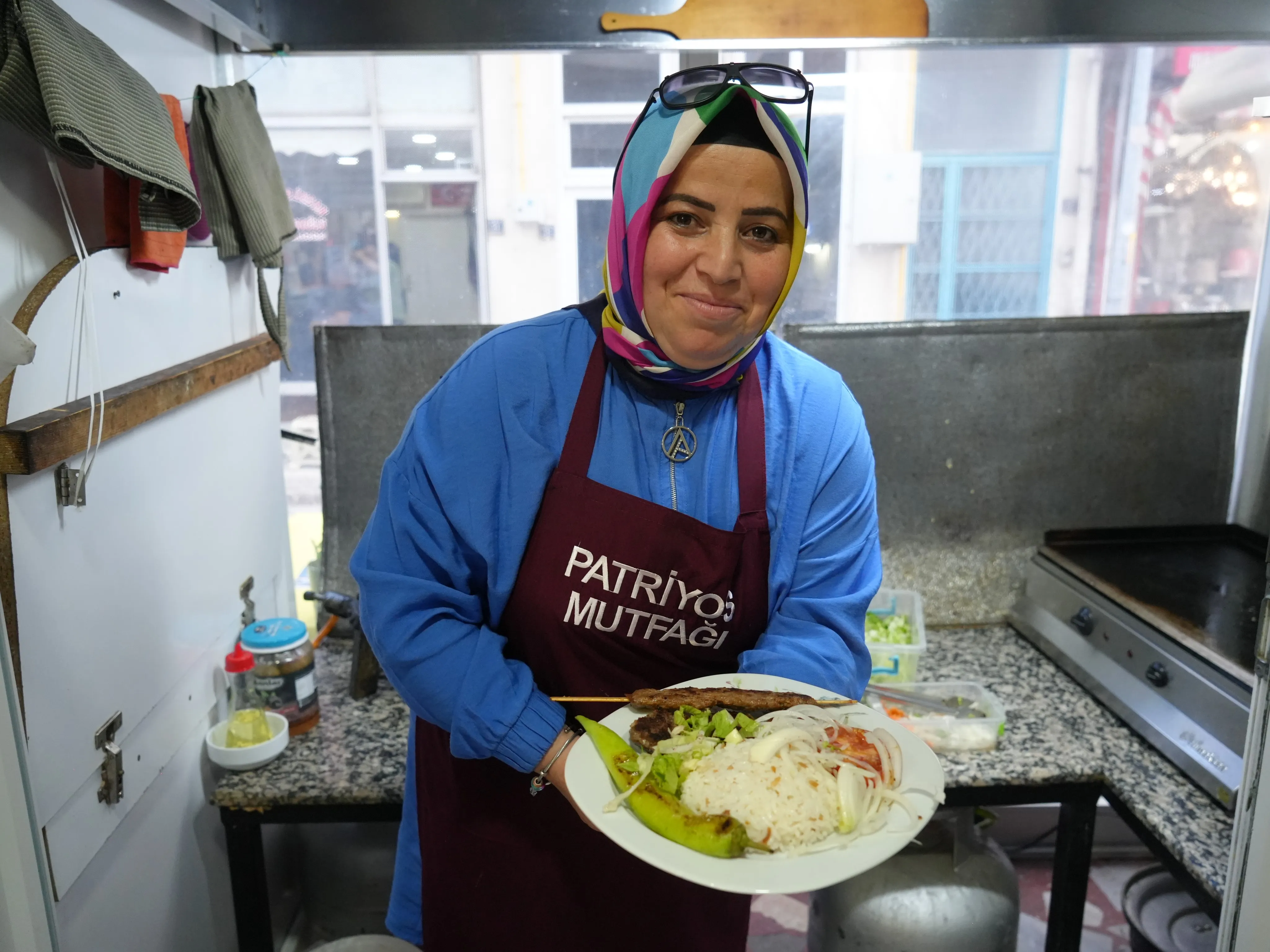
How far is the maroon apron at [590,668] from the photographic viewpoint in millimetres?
1269

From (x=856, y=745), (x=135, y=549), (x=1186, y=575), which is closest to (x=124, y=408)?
(x=135, y=549)

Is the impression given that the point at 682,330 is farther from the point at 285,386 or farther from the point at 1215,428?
the point at 1215,428

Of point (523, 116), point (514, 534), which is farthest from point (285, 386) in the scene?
point (514, 534)

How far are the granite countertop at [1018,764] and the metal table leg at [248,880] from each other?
5cm

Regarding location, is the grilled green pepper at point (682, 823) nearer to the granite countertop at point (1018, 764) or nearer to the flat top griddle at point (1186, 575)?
the granite countertop at point (1018, 764)

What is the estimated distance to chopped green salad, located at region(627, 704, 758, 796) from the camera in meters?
1.07

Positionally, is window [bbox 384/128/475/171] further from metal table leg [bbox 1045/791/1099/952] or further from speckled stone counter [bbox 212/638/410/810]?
metal table leg [bbox 1045/791/1099/952]

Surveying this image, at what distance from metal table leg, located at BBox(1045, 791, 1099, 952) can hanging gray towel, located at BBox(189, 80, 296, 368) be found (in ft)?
6.13

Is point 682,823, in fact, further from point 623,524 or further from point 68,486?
point 68,486

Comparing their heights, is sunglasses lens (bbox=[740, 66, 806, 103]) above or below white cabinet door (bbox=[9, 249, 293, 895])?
above

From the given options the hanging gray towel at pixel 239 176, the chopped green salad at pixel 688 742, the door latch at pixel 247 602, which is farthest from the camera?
the door latch at pixel 247 602

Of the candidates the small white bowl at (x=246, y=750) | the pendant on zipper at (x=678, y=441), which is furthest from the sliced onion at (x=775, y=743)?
the small white bowl at (x=246, y=750)

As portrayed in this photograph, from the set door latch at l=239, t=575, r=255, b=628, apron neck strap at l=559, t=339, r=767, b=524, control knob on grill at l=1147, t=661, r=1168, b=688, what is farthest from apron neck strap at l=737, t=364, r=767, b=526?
door latch at l=239, t=575, r=255, b=628

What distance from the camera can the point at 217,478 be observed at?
5.99ft
